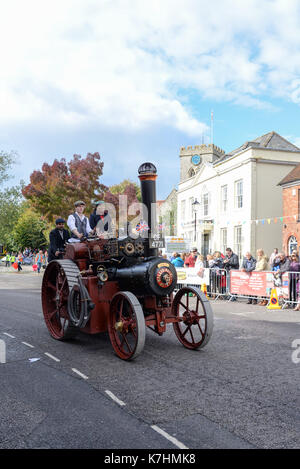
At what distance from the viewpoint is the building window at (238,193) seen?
84.9 ft

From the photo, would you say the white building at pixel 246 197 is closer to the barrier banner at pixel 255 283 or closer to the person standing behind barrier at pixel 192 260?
the person standing behind barrier at pixel 192 260

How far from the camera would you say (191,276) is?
45.9ft

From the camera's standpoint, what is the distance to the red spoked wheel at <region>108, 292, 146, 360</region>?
491 centimetres

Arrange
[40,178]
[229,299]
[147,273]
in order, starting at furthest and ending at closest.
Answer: [40,178] < [229,299] < [147,273]

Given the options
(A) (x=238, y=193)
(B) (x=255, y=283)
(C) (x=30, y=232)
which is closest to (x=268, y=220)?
(A) (x=238, y=193)

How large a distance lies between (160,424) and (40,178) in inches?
1139

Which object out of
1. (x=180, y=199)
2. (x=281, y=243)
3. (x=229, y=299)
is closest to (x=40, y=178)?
(x=180, y=199)

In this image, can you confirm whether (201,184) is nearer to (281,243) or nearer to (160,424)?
(281,243)

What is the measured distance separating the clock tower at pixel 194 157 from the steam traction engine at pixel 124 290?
54184 millimetres

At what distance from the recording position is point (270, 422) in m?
3.32

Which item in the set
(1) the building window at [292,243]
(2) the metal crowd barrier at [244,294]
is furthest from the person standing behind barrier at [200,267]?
(1) the building window at [292,243]

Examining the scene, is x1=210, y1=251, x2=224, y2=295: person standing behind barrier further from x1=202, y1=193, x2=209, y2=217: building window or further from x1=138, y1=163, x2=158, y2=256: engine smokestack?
x1=202, y1=193, x2=209, y2=217: building window

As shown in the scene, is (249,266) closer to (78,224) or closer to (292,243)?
(78,224)

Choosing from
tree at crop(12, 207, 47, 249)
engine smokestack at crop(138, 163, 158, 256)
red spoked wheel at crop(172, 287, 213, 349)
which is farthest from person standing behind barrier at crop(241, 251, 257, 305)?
tree at crop(12, 207, 47, 249)
